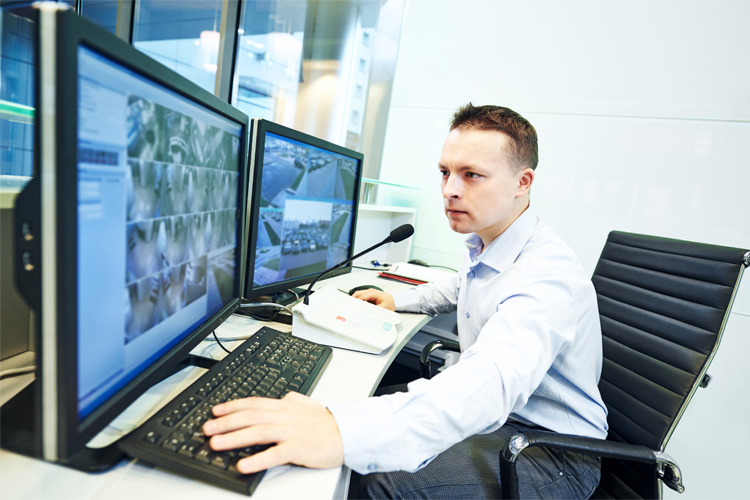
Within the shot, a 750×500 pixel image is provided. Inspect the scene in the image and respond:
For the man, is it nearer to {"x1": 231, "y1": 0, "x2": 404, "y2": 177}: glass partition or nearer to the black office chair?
the black office chair

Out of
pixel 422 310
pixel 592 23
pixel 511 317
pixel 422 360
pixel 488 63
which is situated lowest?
pixel 422 360

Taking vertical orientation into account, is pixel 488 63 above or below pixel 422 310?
above

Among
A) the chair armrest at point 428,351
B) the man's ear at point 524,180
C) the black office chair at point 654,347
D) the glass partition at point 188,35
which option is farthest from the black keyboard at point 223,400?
the glass partition at point 188,35

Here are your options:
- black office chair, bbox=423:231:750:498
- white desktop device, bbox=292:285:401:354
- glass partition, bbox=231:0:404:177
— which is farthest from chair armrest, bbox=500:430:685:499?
glass partition, bbox=231:0:404:177

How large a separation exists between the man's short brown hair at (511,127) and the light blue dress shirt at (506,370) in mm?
149

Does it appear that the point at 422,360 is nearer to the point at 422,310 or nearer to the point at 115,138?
the point at 422,310

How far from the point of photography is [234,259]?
0.87 meters

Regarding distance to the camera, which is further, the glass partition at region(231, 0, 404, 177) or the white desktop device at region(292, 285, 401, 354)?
the glass partition at region(231, 0, 404, 177)

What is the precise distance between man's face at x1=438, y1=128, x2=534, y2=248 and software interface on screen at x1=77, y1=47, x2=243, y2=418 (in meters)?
0.58

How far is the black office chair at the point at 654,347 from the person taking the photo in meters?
0.91

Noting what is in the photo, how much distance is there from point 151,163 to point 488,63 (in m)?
2.16

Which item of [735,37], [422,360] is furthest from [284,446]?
[735,37]

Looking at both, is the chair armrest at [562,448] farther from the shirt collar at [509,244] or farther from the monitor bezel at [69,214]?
the monitor bezel at [69,214]

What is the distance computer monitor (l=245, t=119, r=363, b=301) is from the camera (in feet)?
3.11
